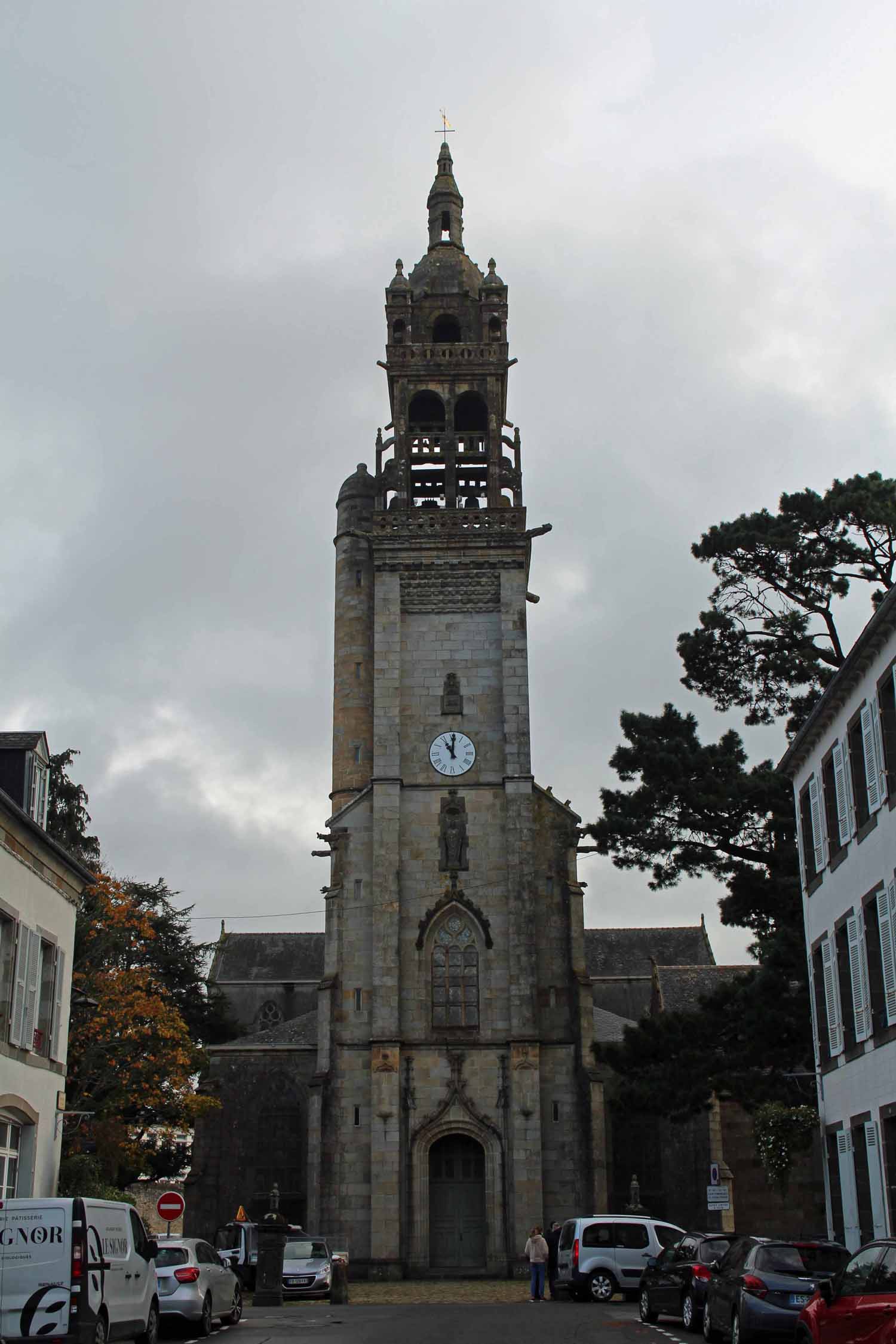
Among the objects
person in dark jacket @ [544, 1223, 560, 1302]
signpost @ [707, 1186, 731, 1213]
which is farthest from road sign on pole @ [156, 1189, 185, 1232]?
signpost @ [707, 1186, 731, 1213]

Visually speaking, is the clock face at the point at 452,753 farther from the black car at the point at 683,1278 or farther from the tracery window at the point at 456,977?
the black car at the point at 683,1278

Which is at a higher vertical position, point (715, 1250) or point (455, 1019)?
point (455, 1019)

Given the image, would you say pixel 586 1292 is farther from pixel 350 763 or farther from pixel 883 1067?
pixel 350 763

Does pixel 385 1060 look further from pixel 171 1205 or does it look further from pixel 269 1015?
pixel 269 1015

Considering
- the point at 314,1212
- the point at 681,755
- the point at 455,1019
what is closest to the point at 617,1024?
the point at 455,1019

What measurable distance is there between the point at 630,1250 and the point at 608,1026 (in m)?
19.8

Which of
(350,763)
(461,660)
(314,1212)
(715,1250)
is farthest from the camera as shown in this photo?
(350,763)

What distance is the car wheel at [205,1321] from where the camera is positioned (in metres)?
19.8

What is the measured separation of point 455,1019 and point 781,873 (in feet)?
38.2

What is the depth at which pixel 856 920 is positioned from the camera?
23188 mm

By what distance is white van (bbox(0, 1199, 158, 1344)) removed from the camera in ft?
46.8

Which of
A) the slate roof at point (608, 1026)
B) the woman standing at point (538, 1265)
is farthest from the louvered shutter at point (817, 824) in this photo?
the slate roof at point (608, 1026)

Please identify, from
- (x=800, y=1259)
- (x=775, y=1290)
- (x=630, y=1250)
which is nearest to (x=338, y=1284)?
(x=630, y=1250)

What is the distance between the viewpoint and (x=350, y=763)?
47.7 meters
